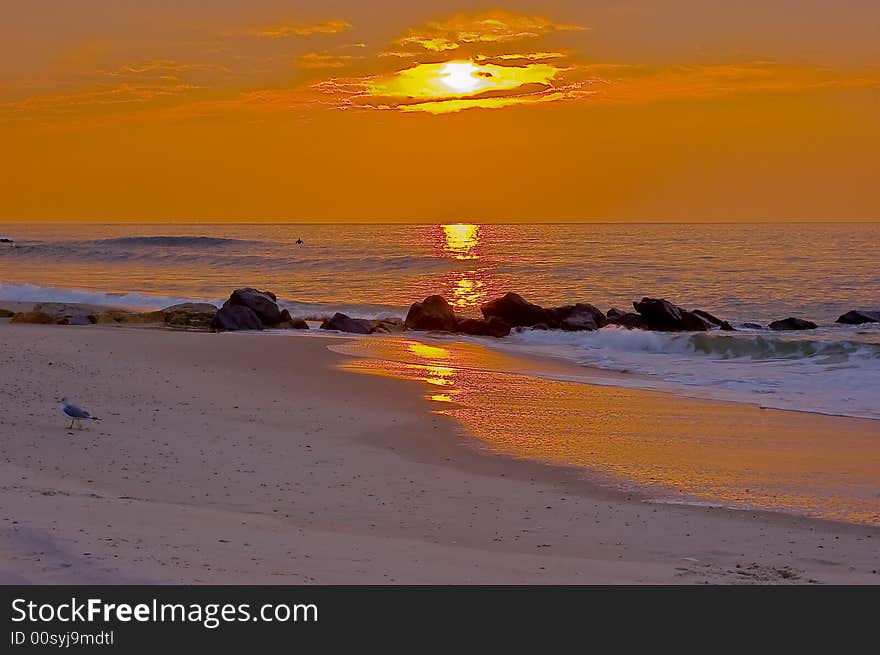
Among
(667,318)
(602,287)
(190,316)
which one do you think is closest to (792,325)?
(667,318)

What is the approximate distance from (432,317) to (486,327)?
1.76m

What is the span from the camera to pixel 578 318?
1189 inches

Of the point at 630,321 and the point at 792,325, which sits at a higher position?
the point at 630,321

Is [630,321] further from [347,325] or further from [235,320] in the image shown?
[235,320]

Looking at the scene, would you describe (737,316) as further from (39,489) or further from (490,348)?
(39,489)

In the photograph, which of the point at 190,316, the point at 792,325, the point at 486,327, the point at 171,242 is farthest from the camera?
the point at 171,242

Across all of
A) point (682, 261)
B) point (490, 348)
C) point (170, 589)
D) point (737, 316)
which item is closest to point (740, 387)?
point (490, 348)

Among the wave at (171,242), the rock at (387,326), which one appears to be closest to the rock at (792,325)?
the rock at (387,326)

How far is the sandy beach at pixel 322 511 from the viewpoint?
6.63m

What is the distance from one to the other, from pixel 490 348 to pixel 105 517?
62.3ft

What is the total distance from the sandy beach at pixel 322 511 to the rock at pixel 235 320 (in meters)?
12.6

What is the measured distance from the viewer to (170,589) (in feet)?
18.2

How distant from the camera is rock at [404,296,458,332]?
3008cm

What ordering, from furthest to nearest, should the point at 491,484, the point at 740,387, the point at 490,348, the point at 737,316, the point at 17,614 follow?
the point at 737,316, the point at 490,348, the point at 740,387, the point at 491,484, the point at 17,614
